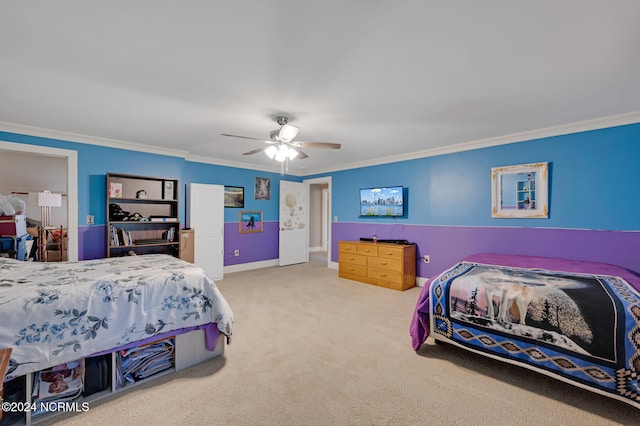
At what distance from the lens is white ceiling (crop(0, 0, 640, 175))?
4.84 ft

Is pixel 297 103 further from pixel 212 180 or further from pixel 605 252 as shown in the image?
pixel 605 252

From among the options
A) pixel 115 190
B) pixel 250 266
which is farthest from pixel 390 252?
pixel 115 190

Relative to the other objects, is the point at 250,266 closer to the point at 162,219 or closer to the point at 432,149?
the point at 162,219

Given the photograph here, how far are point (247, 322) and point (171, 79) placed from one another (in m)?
2.57

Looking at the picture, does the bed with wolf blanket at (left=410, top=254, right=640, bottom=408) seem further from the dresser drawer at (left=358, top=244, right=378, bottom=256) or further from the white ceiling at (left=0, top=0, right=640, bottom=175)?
the dresser drawer at (left=358, top=244, right=378, bottom=256)

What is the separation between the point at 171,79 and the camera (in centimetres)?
219

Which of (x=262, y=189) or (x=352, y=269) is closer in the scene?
(x=352, y=269)

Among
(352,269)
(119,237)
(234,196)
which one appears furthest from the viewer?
(234,196)

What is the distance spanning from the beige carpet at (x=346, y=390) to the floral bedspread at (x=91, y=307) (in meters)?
0.40

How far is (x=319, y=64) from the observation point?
195cm

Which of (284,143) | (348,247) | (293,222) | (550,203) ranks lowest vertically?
(348,247)

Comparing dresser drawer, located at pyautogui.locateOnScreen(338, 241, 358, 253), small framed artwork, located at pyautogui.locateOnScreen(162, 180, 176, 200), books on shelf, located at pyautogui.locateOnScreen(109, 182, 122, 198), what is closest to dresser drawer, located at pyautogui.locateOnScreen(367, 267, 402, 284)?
dresser drawer, located at pyautogui.locateOnScreen(338, 241, 358, 253)

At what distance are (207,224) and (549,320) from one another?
486 cm

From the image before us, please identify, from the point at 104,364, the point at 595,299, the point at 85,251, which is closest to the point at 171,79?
the point at 104,364
